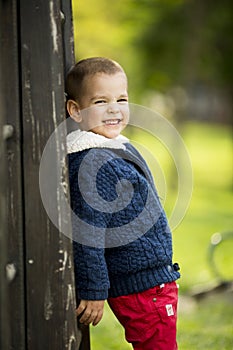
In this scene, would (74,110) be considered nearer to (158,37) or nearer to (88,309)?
(88,309)

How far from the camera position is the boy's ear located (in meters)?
3.25

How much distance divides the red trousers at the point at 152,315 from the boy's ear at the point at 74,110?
2.37ft

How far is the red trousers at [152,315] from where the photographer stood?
10.5ft

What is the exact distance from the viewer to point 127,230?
3.12 metres

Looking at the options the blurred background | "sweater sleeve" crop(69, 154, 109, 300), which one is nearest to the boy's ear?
"sweater sleeve" crop(69, 154, 109, 300)

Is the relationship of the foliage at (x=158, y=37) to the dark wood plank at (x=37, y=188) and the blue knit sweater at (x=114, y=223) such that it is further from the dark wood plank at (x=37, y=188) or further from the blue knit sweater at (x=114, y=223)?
the dark wood plank at (x=37, y=188)

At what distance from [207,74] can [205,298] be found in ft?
52.8

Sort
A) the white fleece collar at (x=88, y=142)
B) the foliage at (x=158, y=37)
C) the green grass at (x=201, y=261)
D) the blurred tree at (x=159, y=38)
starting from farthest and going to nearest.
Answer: the foliage at (x=158, y=37), the blurred tree at (x=159, y=38), the green grass at (x=201, y=261), the white fleece collar at (x=88, y=142)

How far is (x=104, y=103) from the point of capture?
3193 millimetres

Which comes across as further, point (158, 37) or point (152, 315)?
point (158, 37)

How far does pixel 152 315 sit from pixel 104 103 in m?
0.84

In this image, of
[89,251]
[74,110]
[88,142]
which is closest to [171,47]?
[74,110]

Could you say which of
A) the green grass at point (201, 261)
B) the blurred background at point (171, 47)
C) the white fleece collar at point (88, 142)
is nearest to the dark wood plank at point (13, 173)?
the white fleece collar at point (88, 142)

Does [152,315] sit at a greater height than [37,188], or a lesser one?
lesser
